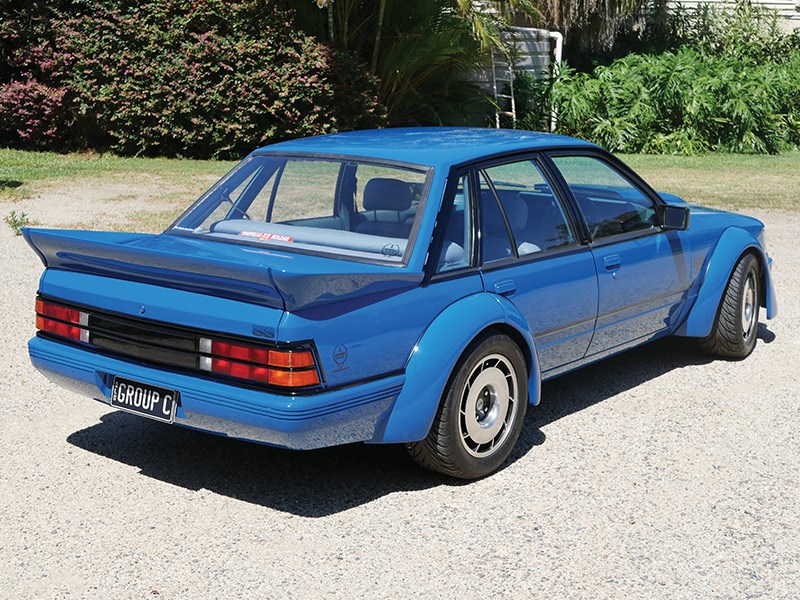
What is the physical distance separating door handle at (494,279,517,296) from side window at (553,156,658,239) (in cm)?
85

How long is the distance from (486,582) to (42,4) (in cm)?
1596

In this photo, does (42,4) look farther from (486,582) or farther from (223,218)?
(486,582)

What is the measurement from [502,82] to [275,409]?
60.2 ft

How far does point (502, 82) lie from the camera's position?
71.4ft

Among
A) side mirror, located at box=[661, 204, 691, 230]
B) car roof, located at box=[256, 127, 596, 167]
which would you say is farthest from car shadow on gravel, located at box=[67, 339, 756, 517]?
car roof, located at box=[256, 127, 596, 167]

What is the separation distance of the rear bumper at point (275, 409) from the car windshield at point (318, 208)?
0.71 meters

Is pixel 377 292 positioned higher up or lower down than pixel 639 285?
higher up

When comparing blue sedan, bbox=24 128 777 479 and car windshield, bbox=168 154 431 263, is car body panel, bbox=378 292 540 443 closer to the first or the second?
blue sedan, bbox=24 128 777 479

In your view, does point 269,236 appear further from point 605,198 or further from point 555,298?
point 605,198

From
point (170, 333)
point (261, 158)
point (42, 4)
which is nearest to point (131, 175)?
point (42, 4)

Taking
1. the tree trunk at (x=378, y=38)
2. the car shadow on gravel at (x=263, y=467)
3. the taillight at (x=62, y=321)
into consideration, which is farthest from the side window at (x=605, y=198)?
the tree trunk at (x=378, y=38)

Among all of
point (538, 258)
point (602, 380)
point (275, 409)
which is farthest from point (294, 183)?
point (602, 380)

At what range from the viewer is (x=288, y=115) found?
682 inches

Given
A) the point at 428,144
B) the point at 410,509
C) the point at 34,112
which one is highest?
the point at 428,144
